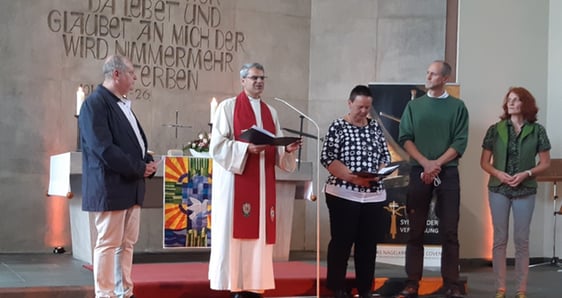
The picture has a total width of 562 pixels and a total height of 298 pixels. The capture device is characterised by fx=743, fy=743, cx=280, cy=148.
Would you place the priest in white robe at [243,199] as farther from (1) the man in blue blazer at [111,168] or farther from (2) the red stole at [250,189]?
(1) the man in blue blazer at [111,168]

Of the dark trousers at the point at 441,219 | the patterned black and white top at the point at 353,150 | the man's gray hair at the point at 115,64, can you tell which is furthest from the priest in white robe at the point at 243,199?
the dark trousers at the point at 441,219

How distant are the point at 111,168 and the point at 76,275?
5.22 feet

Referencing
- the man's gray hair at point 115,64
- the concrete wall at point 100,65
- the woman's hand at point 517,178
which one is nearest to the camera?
the man's gray hair at point 115,64

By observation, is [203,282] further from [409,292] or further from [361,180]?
[409,292]

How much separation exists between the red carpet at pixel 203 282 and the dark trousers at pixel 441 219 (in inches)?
15.0

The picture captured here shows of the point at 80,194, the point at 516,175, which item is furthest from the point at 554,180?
the point at 80,194

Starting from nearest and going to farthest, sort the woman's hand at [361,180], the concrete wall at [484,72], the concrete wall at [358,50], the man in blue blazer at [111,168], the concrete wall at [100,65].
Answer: the man in blue blazer at [111,168] → the woman's hand at [361,180] → the concrete wall at [100,65] → the concrete wall at [484,72] → the concrete wall at [358,50]

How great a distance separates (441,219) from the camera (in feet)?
17.4

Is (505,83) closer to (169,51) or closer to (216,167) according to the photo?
(169,51)

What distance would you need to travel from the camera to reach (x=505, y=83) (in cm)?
802

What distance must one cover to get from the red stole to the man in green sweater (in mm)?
1095

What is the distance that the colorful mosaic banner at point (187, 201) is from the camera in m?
6.22

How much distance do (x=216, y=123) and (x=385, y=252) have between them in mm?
2888

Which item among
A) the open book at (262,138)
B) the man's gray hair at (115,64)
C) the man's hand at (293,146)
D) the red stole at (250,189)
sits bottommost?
the red stole at (250,189)
